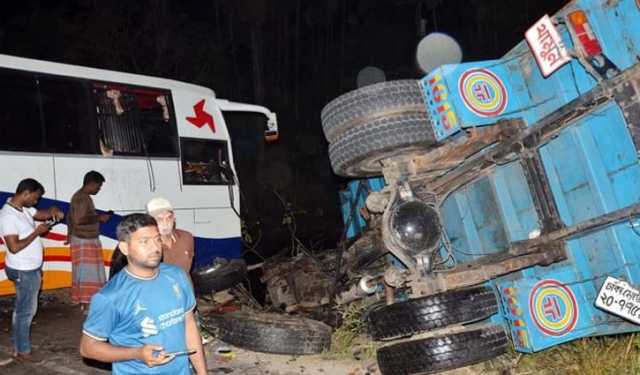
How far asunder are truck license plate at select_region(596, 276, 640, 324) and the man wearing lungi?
526cm

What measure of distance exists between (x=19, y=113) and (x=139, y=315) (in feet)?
17.0

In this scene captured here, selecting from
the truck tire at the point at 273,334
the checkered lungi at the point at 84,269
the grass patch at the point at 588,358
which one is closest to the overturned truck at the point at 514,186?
the grass patch at the point at 588,358

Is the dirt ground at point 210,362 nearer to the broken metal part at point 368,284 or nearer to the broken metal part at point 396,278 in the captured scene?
the broken metal part at point 368,284

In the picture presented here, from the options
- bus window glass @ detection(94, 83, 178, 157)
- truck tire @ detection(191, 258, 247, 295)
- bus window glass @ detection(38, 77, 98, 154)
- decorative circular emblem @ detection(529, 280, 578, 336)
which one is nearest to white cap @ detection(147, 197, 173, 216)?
decorative circular emblem @ detection(529, 280, 578, 336)

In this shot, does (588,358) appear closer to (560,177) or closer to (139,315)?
(560,177)

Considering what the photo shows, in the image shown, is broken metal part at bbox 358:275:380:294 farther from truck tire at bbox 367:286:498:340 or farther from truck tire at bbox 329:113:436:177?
truck tire at bbox 329:113:436:177

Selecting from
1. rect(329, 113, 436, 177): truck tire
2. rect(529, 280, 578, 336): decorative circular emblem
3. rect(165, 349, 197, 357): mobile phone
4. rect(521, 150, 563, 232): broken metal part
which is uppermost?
rect(329, 113, 436, 177): truck tire

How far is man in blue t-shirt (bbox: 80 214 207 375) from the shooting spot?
2473 mm

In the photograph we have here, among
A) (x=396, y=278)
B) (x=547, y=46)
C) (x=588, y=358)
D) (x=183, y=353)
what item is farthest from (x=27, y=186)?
(x=588, y=358)

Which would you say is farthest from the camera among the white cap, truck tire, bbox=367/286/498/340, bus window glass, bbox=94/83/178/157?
bus window glass, bbox=94/83/178/157

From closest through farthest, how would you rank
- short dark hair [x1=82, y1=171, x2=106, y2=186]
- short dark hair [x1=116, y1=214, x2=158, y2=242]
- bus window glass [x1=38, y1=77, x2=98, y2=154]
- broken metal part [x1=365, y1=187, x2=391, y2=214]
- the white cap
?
1. short dark hair [x1=116, y1=214, x2=158, y2=242]
2. the white cap
3. broken metal part [x1=365, y1=187, x2=391, y2=214]
4. short dark hair [x1=82, y1=171, x2=106, y2=186]
5. bus window glass [x1=38, y1=77, x2=98, y2=154]

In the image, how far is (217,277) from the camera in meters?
7.04

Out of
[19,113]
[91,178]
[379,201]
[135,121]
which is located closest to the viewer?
[379,201]

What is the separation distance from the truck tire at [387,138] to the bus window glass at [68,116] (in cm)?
406
